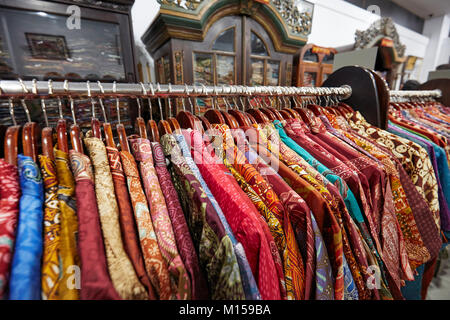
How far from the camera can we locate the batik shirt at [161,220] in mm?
289

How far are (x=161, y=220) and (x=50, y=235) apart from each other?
16 centimetres

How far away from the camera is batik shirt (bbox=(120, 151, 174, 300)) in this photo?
11.7 inches

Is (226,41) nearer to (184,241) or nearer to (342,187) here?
(342,187)

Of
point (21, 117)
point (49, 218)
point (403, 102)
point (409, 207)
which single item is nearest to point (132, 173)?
point (49, 218)

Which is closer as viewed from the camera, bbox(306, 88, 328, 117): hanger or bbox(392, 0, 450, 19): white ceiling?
bbox(306, 88, 328, 117): hanger

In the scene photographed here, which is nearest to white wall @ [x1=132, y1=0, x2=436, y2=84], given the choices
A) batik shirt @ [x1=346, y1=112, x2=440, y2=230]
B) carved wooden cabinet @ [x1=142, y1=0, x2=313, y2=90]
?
carved wooden cabinet @ [x1=142, y1=0, x2=313, y2=90]

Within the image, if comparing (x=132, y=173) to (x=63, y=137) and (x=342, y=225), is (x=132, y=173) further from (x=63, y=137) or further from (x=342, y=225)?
(x=342, y=225)

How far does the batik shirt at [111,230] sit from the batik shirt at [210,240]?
0.11 m

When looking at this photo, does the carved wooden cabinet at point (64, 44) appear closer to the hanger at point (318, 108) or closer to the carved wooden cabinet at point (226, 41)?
the carved wooden cabinet at point (226, 41)

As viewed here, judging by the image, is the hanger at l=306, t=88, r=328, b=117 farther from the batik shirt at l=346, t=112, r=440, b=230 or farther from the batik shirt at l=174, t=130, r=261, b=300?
the batik shirt at l=174, t=130, r=261, b=300

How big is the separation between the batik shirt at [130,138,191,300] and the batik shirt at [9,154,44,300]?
16 centimetres

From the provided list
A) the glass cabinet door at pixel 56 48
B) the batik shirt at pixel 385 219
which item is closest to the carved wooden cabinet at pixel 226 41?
the glass cabinet door at pixel 56 48
